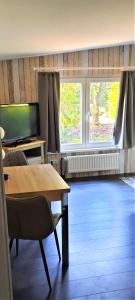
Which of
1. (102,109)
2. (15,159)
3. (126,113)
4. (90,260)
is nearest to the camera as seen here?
(90,260)

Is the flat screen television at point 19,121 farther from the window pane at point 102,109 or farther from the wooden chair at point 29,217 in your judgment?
the wooden chair at point 29,217

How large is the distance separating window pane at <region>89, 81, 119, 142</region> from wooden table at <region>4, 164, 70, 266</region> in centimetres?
242

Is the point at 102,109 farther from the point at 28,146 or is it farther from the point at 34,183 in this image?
the point at 34,183

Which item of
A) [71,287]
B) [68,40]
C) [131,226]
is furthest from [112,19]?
[71,287]

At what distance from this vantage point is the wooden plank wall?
437 cm

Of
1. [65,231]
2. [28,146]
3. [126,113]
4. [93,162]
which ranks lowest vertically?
[65,231]

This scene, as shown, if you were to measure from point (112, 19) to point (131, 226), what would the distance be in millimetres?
2304

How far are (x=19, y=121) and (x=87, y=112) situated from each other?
1357mm

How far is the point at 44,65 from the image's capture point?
4.50m

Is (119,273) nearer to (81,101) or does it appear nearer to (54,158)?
(54,158)

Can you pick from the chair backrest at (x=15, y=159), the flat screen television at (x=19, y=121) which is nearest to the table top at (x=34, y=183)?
the chair backrest at (x=15, y=159)

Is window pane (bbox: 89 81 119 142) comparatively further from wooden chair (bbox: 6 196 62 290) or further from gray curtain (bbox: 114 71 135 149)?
wooden chair (bbox: 6 196 62 290)

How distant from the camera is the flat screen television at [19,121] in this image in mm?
3959

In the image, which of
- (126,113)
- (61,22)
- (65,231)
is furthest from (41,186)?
(126,113)
